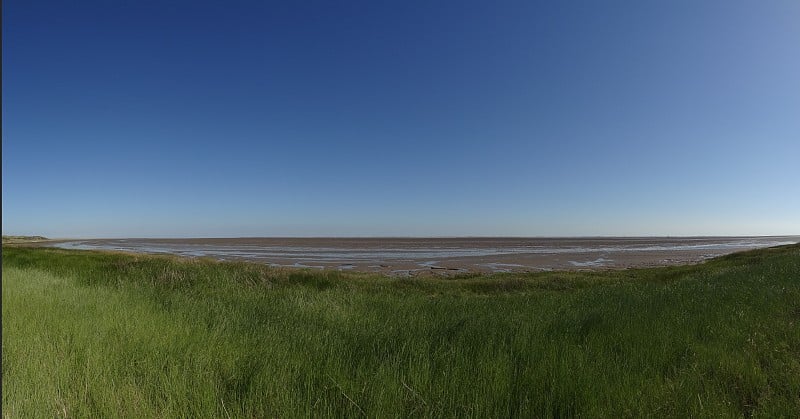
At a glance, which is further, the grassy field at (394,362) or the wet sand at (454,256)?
the wet sand at (454,256)

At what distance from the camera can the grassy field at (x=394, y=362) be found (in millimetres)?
3971

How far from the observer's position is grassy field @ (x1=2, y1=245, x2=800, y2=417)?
3.97 metres

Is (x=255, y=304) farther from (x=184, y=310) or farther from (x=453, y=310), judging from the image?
(x=453, y=310)

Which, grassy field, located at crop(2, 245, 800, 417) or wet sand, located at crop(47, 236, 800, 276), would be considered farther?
wet sand, located at crop(47, 236, 800, 276)

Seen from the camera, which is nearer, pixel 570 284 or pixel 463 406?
pixel 463 406

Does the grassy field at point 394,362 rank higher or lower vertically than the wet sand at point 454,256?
higher

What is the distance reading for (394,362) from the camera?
488cm

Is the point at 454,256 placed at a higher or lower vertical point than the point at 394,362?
lower

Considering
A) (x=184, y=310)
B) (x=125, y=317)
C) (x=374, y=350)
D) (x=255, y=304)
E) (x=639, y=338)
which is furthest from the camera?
(x=255, y=304)

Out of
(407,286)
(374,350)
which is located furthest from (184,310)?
(407,286)

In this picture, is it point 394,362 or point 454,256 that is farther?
point 454,256

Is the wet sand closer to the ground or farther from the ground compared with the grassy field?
closer to the ground

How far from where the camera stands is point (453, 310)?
959 cm

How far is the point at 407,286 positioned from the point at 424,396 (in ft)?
57.2
